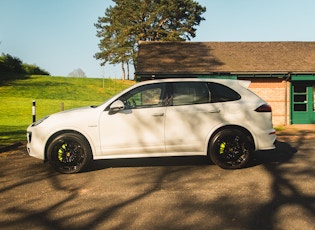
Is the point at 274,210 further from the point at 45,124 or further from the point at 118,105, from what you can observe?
the point at 45,124

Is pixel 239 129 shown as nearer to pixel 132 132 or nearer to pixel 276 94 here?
pixel 132 132

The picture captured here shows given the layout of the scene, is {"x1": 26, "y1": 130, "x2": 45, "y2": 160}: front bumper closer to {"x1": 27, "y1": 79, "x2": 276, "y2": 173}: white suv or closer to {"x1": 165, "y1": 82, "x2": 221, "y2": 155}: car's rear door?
{"x1": 27, "y1": 79, "x2": 276, "y2": 173}: white suv

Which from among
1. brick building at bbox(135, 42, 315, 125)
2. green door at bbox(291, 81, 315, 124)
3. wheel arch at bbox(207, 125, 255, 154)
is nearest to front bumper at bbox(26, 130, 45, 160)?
wheel arch at bbox(207, 125, 255, 154)

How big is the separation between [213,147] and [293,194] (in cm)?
179

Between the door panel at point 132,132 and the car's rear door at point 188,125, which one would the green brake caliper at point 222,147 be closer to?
the car's rear door at point 188,125

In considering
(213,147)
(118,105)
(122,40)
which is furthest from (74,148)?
(122,40)

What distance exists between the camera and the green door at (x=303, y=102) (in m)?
16.6

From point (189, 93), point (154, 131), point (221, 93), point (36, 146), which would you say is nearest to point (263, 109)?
point (221, 93)

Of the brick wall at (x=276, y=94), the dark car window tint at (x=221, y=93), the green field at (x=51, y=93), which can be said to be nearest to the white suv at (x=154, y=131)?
the dark car window tint at (x=221, y=93)

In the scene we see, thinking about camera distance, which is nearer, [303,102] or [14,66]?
[303,102]

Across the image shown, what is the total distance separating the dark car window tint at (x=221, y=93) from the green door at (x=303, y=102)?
11.5 metres

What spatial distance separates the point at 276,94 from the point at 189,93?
37.5 ft

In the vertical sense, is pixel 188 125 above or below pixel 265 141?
above

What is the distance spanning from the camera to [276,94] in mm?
16422
